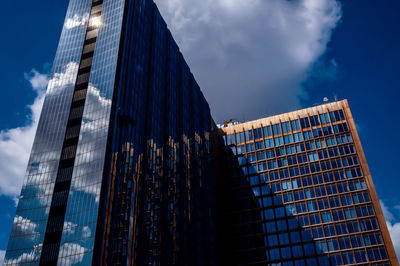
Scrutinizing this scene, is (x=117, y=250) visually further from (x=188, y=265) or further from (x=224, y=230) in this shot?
(x=224, y=230)

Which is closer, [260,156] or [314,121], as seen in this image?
[314,121]

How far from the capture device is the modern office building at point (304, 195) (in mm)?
102688

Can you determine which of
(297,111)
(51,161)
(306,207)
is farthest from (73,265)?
(297,111)

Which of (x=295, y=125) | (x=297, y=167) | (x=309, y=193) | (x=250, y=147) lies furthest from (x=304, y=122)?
(x=309, y=193)

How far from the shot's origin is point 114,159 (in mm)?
74000

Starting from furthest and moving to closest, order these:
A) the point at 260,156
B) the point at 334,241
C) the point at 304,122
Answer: the point at 260,156 → the point at 304,122 → the point at 334,241

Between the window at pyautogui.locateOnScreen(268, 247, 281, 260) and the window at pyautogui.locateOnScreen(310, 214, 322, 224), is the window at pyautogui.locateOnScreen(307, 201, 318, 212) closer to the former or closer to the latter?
the window at pyautogui.locateOnScreen(310, 214, 322, 224)

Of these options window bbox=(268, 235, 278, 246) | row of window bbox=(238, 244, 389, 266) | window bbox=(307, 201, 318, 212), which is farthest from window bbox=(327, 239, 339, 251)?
window bbox=(268, 235, 278, 246)

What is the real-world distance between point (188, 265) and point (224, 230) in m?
30.8

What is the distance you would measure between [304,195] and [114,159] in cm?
6176

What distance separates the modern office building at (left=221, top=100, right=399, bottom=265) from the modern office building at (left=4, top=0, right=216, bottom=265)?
44.9ft

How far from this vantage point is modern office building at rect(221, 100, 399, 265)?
102688mm

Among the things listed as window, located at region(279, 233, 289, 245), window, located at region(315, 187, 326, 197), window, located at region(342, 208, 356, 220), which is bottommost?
window, located at region(279, 233, 289, 245)

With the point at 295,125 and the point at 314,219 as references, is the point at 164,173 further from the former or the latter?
the point at 295,125
